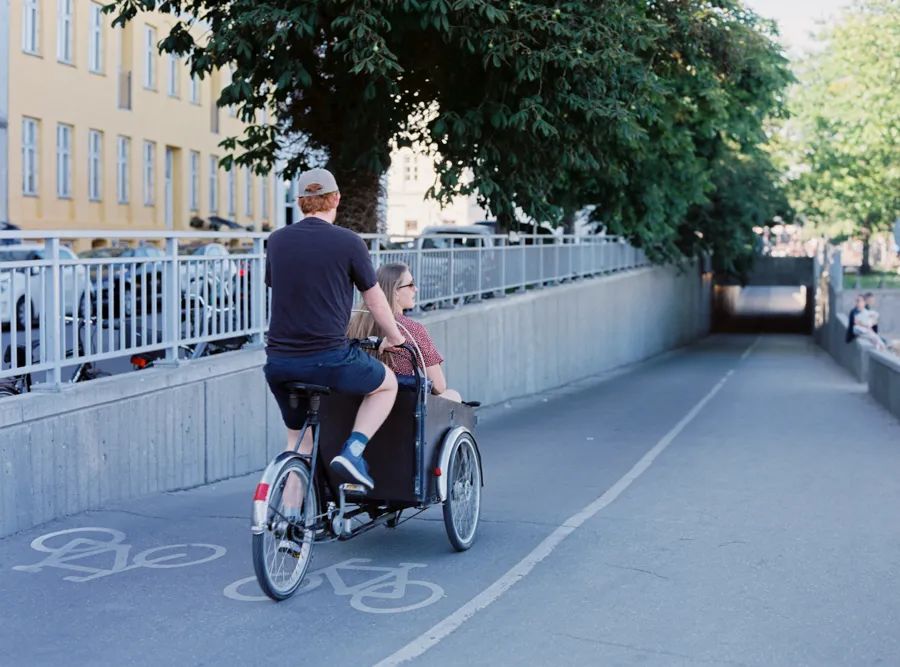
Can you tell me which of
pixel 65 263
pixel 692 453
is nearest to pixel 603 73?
pixel 692 453

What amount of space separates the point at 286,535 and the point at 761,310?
4096 inches

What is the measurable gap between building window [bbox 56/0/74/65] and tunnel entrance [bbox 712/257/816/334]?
29505 mm

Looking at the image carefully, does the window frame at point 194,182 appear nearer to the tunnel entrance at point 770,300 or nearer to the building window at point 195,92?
the building window at point 195,92

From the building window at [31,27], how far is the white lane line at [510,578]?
83.6ft

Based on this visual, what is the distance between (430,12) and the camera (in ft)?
54.3

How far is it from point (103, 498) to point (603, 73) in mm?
10416

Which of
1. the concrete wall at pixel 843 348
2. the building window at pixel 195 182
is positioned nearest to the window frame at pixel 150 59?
the building window at pixel 195 182

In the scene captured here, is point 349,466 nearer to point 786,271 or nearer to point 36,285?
point 36,285

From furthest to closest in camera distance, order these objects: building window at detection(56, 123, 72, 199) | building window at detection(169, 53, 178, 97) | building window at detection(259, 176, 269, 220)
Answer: building window at detection(259, 176, 269, 220) → building window at detection(169, 53, 178, 97) → building window at detection(56, 123, 72, 199)

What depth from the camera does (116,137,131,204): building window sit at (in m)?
41.1

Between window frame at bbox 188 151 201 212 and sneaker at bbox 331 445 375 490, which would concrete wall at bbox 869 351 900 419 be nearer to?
sneaker at bbox 331 445 375 490

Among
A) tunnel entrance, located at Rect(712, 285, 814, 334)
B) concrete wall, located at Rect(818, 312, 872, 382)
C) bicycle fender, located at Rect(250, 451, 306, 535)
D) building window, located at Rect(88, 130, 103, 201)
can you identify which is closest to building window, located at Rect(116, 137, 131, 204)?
building window, located at Rect(88, 130, 103, 201)

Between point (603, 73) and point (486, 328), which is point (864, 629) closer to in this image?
point (603, 73)

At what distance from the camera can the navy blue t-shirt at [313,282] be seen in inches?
284
